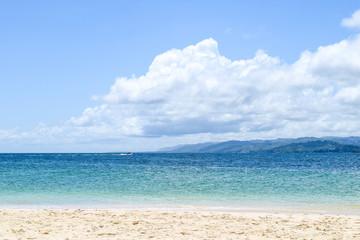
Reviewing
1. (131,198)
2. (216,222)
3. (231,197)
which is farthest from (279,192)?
(216,222)

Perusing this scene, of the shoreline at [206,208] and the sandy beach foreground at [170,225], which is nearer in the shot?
the sandy beach foreground at [170,225]

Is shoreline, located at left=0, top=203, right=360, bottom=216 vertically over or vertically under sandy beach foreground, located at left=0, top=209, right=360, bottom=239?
under

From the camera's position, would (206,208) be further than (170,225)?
Yes

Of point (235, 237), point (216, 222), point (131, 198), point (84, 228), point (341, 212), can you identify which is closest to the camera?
point (235, 237)

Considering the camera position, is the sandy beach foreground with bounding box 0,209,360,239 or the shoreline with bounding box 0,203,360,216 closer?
the sandy beach foreground with bounding box 0,209,360,239

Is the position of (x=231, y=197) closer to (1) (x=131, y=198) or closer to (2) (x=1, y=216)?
(1) (x=131, y=198)

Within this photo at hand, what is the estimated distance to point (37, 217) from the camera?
15.6 meters

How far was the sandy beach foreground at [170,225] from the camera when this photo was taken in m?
12.3

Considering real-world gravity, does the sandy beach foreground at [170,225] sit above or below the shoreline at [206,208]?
above

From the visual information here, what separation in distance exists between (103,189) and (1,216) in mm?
12758

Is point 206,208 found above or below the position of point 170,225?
below

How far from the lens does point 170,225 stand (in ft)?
46.2

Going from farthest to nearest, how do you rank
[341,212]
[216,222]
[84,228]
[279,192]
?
[279,192] < [341,212] < [216,222] < [84,228]

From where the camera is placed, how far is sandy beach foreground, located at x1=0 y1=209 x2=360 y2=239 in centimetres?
1228
